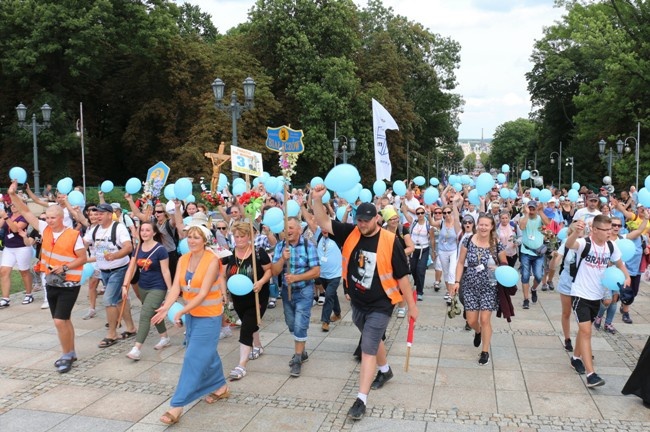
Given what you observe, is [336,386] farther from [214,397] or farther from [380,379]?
[214,397]

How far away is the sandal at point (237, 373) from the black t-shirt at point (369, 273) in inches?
66.5

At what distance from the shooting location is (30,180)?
3347 centimetres

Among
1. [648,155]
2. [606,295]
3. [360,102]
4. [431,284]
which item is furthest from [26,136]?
[648,155]

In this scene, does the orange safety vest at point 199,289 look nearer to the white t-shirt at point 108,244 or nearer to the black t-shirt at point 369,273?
the black t-shirt at point 369,273

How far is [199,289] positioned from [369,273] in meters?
1.55

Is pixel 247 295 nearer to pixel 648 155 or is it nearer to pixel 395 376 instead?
pixel 395 376

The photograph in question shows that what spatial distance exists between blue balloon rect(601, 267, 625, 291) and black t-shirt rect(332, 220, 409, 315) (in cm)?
221

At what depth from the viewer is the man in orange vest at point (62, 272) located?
6398mm

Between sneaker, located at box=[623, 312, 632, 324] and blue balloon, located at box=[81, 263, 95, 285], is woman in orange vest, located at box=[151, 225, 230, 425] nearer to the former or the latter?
blue balloon, located at box=[81, 263, 95, 285]

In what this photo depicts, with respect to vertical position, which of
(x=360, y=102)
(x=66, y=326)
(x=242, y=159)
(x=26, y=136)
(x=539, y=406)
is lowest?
(x=539, y=406)

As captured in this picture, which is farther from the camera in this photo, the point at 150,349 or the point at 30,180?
the point at 30,180

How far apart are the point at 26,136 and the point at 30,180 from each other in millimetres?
4120

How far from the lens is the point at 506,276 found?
20.9 feet

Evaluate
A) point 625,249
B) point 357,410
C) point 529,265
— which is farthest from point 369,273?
point 529,265
